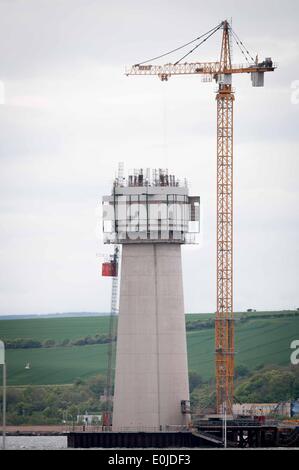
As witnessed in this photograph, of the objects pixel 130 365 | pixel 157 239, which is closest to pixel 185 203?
pixel 157 239

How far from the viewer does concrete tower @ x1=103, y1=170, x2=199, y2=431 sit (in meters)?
131

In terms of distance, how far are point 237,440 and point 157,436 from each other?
19.0 feet

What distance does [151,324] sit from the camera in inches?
5172

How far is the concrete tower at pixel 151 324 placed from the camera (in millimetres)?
130750

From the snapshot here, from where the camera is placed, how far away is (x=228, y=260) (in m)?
150

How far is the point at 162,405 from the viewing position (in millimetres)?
130875

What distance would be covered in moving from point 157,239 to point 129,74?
1036 inches

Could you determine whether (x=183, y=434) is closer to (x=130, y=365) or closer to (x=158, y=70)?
(x=130, y=365)
